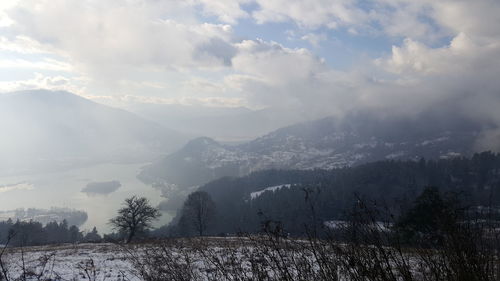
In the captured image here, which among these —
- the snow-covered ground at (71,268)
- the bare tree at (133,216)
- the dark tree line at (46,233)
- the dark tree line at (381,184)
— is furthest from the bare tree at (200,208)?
the dark tree line at (381,184)

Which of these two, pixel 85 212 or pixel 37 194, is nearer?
pixel 85 212

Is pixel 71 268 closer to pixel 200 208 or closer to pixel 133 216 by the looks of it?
pixel 133 216

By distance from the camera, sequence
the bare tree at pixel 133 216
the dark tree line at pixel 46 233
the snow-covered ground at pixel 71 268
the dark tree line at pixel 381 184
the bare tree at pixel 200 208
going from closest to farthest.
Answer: the snow-covered ground at pixel 71 268
the bare tree at pixel 133 216
the bare tree at pixel 200 208
the dark tree line at pixel 46 233
the dark tree line at pixel 381 184

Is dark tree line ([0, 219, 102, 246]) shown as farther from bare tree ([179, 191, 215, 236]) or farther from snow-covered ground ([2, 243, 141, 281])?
snow-covered ground ([2, 243, 141, 281])

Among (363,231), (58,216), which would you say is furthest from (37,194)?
(363,231)

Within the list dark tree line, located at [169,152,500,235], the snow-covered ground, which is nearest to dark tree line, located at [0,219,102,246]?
dark tree line, located at [169,152,500,235]

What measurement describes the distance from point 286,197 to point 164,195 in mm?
96461

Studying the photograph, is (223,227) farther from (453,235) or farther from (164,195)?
(453,235)

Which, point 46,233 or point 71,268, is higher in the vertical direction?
point 71,268

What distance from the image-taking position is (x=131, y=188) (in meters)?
194

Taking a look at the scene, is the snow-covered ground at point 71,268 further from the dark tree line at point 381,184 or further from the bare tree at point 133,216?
the dark tree line at point 381,184

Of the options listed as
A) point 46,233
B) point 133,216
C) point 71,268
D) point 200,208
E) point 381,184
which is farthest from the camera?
point 381,184

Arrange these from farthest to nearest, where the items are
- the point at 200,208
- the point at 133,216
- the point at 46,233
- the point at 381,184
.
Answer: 1. the point at 381,184
2. the point at 46,233
3. the point at 200,208
4. the point at 133,216

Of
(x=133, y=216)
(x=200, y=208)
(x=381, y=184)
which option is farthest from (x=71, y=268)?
(x=381, y=184)
